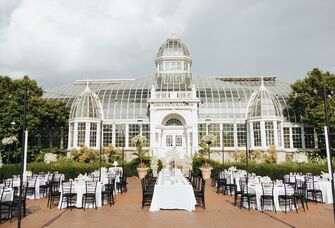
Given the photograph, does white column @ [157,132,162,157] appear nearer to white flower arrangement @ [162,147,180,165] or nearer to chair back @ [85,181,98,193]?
white flower arrangement @ [162,147,180,165]

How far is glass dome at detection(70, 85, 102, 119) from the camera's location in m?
34.7

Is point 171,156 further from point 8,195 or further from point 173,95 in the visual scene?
point 8,195

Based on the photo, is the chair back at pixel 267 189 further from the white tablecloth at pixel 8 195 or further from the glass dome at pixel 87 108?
the glass dome at pixel 87 108

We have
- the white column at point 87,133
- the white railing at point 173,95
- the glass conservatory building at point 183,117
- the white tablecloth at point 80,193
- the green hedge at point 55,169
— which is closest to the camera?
the white tablecloth at point 80,193

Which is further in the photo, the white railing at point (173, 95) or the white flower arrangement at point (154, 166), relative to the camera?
the white railing at point (173, 95)

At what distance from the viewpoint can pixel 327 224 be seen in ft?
32.8

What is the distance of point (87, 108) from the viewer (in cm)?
3488

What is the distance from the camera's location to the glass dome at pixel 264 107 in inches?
1316

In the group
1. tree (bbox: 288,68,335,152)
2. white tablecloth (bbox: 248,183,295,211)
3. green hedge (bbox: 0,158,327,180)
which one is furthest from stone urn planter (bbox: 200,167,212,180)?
tree (bbox: 288,68,335,152)

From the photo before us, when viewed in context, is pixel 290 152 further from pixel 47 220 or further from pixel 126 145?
pixel 47 220

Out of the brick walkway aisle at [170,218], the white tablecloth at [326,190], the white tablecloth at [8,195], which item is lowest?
the brick walkway aisle at [170,218]

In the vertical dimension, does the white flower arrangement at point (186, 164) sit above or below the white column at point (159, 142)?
below

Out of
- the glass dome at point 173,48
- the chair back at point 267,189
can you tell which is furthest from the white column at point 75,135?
→ the chair back at point 267,189

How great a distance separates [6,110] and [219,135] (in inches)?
926
